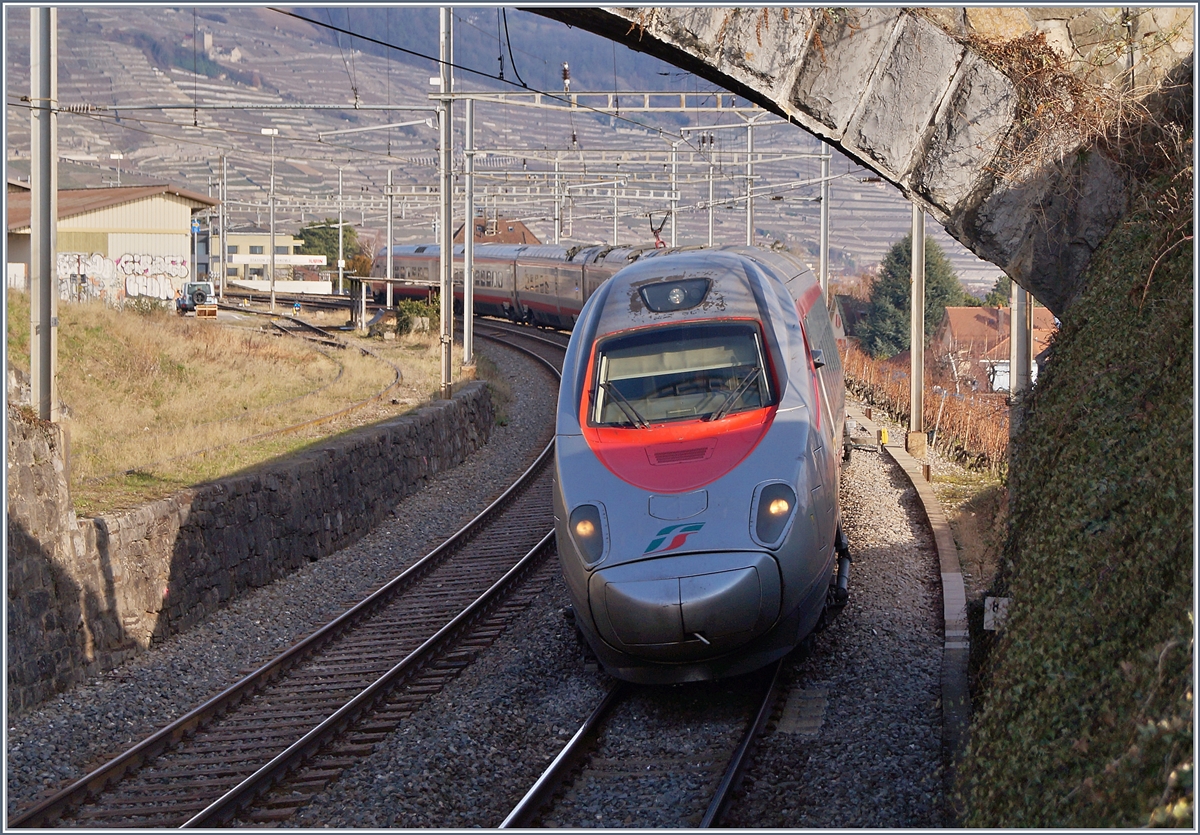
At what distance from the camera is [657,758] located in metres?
7.39

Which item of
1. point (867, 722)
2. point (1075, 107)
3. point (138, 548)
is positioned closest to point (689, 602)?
point (867, 722)

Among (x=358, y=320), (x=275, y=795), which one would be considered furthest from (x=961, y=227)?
(x=358, y=320)

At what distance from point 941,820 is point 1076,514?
177cm

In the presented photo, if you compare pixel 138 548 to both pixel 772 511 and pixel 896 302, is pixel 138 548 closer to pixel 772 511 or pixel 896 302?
pixel 772 511

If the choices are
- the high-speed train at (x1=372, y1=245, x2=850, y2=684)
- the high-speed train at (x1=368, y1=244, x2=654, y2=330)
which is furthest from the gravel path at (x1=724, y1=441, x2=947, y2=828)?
the high-speed train at (x1=368, y1=244, x2=654, y2=330)

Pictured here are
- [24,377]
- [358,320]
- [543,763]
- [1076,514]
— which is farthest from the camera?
[358,320]

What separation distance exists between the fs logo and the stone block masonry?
484 centimetres

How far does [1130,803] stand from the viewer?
3818mm

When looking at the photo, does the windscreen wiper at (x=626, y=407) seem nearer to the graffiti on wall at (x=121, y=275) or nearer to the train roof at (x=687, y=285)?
the train roof at (x=687, y=285)

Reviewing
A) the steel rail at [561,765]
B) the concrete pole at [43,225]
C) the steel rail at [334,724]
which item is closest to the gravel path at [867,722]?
the steel rail at [561,765]

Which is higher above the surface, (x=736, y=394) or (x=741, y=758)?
(x=736, y=394)

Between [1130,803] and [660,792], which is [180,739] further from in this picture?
[1130,803]

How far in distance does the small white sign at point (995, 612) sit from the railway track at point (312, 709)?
160 inches

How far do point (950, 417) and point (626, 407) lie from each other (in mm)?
18151
